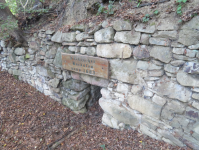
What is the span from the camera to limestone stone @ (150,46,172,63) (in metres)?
1.77

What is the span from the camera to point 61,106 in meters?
3.63

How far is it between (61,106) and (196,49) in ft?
10.8

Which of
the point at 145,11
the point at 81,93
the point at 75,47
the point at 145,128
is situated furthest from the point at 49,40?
the point at 145,128

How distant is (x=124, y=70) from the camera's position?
2.24 m

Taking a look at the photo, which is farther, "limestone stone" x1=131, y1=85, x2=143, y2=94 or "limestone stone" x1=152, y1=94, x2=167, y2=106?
"limestone stone" x1=131, y1=85, x2=143, y2=94

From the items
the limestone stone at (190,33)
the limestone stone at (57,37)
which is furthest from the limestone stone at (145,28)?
the limestone stone at (57,37)

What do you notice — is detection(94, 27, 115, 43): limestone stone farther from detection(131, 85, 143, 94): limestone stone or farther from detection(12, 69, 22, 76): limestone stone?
detection(12, 69, 22, 76): limestone stone

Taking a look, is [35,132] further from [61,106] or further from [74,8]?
[74,8]

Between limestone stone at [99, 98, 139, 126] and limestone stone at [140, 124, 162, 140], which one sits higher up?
limestone stone at [99, 98, 139, 126]

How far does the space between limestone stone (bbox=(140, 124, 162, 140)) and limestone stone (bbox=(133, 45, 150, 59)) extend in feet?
4.20

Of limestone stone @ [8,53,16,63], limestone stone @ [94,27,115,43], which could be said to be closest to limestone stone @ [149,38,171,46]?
limestone stone @ [94,27,115,43]

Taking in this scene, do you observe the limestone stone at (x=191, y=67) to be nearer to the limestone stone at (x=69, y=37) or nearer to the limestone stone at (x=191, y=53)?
the limestone stone at (x=191, y=53)

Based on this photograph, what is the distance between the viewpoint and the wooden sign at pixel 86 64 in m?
2.41

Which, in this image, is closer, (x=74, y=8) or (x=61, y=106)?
(x=74, y=8)
